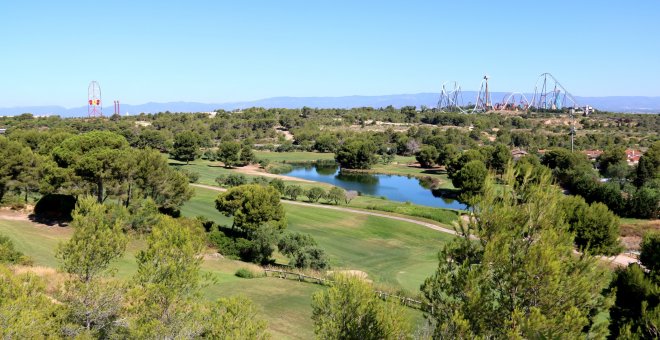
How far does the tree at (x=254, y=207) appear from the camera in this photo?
142 feet

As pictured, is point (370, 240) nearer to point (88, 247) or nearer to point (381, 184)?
point (88, 247)

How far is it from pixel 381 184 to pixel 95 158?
64.2m

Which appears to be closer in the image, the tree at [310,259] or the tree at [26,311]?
the tree at [26,311]

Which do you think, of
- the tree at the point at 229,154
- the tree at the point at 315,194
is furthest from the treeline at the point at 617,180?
the tree at the point at 229,154

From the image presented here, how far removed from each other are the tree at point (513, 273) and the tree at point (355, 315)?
1.61 m

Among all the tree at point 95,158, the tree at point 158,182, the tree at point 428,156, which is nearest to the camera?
the tree at point 95,158

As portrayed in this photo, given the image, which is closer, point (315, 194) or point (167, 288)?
point (167, 288)

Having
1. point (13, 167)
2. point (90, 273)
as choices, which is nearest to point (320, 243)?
point (13, 167)

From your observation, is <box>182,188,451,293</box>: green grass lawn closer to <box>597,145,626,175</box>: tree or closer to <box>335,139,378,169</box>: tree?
<box>335,139,378,169</box>: tree

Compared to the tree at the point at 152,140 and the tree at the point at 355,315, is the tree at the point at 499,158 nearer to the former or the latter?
the tree at the point at 152,140

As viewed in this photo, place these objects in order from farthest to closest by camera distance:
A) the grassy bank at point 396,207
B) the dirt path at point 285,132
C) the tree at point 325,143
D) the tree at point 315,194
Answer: the dirt path at point 285,132 → the tree at point 325,143 → the tree at point 315,194 → the grassy bank at point 396,207

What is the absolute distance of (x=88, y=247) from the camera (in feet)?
55.0

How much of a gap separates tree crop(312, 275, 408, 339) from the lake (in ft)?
207

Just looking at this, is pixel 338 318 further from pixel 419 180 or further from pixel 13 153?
pixel 419 180
